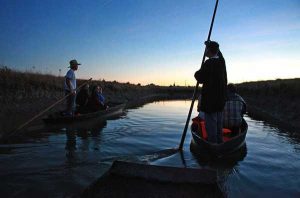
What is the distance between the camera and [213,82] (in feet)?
25.7

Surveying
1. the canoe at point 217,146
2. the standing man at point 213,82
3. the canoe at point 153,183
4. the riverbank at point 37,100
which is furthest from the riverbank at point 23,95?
the canoe at point 153,183

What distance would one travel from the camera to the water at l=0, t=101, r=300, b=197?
20.3ft

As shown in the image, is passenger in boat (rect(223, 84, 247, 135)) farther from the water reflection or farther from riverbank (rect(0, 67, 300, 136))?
riverbank (rect(0, 67, 300, 136))

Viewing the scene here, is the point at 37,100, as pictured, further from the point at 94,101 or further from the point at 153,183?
the point at 153,183

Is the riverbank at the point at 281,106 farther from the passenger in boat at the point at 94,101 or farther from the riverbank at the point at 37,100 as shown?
→ the passenger in boat at the point at 94,101

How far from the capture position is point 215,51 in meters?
7.77

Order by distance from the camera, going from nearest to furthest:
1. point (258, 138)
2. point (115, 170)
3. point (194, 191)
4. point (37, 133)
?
point (194, 191) → point (115, 170) → point (37, 133) → point (258, 138)

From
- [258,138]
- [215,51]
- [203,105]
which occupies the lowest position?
[258,138]

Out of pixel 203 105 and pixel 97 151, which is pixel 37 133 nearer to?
pixel 97 151

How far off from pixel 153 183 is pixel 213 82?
3594 mm

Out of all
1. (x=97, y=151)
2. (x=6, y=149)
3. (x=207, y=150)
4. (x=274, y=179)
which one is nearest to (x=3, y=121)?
(x=6, y=149)

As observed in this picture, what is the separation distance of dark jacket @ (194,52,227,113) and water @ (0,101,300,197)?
1.55m

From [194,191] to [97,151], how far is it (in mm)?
4851

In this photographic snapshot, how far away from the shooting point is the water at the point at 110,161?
620 centimetres
